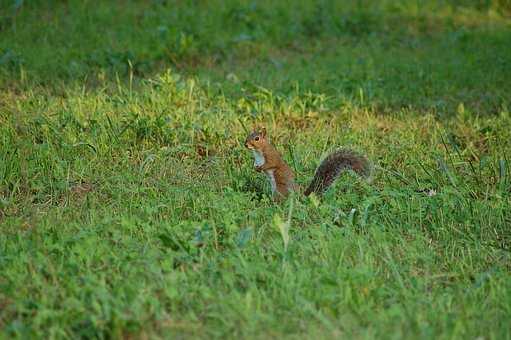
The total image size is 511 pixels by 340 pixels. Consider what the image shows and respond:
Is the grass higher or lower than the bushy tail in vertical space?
lower

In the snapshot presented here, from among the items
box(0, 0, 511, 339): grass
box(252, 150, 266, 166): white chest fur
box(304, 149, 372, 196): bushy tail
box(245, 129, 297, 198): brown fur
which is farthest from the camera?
box(252, 150, 266, 166): white chest fur

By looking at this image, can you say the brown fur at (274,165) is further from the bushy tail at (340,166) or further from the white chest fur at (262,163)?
the bushy tail at (340,166)

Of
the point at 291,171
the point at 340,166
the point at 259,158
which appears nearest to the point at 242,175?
the point at 259,158

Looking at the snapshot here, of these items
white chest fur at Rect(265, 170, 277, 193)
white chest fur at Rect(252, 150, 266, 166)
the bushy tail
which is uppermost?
the bushy tail

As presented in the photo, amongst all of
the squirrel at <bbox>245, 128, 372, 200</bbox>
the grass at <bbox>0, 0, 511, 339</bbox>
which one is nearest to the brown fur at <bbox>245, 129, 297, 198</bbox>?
the squirrel at <bbox>245, 128, 372, 200</bbox>

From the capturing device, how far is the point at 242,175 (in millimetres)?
5465

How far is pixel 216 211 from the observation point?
15.4ft

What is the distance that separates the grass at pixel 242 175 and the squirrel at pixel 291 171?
14 cm

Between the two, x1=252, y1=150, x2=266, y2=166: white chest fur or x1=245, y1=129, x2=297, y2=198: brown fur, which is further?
x1=252, y1=150, x2=266, y2=166: white chest fur

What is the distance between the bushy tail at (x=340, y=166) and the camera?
4.92 metres

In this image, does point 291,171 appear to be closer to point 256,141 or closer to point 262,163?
point 262,163

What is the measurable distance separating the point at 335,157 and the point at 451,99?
2791mm

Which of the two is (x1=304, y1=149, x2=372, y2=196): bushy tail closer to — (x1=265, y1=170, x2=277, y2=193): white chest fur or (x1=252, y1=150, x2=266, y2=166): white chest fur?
(x1=265, y1=170, x2=277, y2=193): white chest fur

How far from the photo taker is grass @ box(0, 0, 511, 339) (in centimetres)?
357
